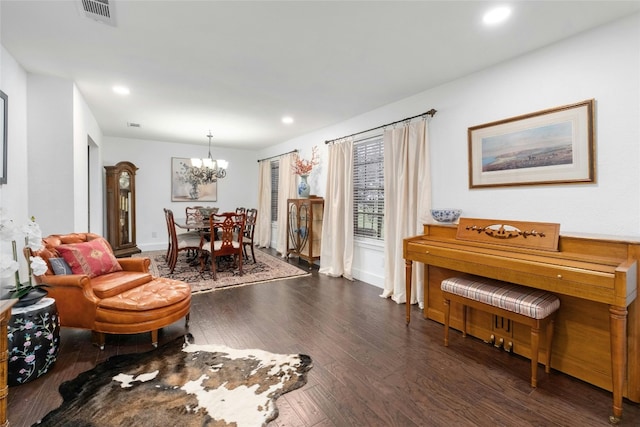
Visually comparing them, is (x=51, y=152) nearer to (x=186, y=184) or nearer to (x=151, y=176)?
(x=151, y=176)

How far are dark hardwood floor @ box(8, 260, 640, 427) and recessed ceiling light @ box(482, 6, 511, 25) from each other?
2.56m

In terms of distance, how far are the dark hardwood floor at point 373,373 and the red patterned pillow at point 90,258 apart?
0.59 meters

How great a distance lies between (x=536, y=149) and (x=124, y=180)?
6.73 meters

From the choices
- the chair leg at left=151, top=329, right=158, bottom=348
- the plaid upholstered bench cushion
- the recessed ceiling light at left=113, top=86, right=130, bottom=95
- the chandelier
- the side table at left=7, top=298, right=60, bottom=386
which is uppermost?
the recessed ceiling light at left=113, top=86, right=130, bottom=95

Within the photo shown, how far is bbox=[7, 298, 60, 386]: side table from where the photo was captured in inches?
71.0

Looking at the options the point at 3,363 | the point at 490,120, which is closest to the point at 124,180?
the point at 3,363

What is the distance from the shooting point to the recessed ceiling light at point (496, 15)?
1.96 metres

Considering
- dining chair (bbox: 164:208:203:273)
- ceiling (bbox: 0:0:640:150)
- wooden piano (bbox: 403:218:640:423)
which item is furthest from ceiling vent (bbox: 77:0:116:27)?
wooden piano (bbox: 403:218:640:423)

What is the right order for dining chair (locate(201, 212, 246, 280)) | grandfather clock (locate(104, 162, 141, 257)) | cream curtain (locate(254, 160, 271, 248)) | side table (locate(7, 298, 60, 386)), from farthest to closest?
cream curtain (locate(254, 160, 271, 248)) → grandfather clock (locate(104, 162, 141, 257)) → dining chair (locate(201, 212, 246, 280)) → side table (locate(7, 298, 60, 386))

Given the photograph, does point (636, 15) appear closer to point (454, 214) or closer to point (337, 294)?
point (454, 214)

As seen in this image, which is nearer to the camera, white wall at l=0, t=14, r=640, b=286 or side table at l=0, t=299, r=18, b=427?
side table at l=0, t=299, r=18, b=427

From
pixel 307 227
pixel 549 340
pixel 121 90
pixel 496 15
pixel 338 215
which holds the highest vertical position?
pixel 121 90

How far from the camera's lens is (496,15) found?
2.02 meters

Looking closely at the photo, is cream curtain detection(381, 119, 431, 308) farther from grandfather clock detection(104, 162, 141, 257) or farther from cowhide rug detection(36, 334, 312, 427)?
grandfather clock detection(104, 162, 141, 257)
